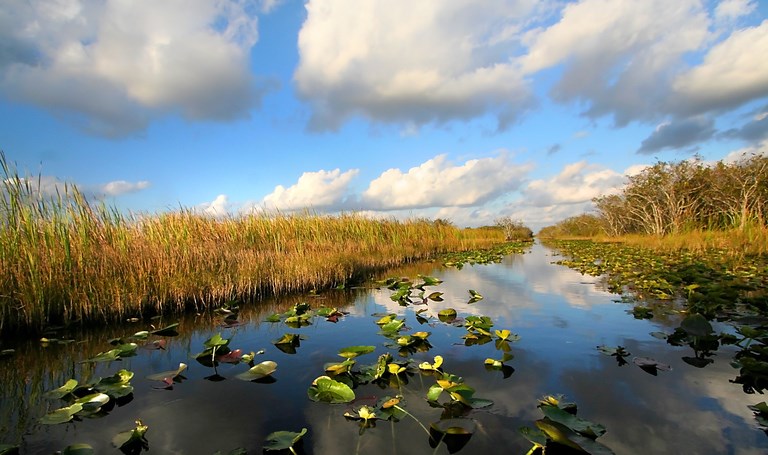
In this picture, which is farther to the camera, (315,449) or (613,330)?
(613,330)

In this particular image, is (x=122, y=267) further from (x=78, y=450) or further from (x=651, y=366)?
(x=651, y=366)

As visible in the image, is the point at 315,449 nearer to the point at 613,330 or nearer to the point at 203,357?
the point at 203,357

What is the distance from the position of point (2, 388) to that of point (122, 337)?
4.98ft

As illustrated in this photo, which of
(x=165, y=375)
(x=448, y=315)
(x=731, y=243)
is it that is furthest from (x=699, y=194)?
(x=165, y=375)

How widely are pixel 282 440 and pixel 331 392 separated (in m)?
0.64

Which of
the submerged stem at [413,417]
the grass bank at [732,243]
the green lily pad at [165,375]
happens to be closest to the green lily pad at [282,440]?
the submerged stem at [413,417]

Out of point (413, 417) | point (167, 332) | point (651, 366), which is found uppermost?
point (167, 332)

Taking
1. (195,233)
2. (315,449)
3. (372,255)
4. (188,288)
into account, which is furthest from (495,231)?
(315,449)

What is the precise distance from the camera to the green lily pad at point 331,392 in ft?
8.98

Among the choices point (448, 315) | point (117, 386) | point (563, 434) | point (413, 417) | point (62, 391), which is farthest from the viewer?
point (448, 315)

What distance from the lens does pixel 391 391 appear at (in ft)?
9.84

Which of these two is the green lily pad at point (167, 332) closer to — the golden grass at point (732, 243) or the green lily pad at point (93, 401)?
the green lily pad at point (93, 401)

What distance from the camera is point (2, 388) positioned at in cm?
315

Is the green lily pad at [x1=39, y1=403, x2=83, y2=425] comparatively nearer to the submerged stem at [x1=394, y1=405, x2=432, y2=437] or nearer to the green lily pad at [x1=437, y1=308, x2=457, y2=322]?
the submerged stem at [x1=394, y1=405, x2=432, y2=437]
